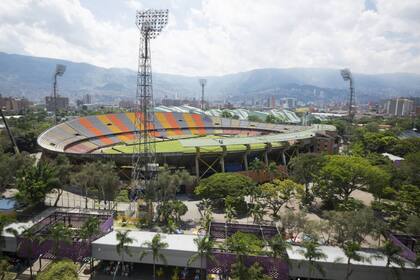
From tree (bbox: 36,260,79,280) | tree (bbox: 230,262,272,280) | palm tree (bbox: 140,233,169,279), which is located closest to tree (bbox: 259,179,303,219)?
tree (bbox: 230,262,272,280)

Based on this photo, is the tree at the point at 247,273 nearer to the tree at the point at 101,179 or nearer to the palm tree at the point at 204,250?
the palm tree at the point at 204,250

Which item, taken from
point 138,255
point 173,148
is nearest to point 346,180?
point 138,255

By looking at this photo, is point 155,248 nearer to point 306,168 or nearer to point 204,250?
point 204,250

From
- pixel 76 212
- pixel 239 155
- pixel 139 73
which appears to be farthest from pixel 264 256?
pixel 239 155

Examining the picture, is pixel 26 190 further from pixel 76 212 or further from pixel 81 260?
pixel 81 260

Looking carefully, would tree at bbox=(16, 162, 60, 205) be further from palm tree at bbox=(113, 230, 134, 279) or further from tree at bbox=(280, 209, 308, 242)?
tree at bbox=(280, 209, 308, 242)

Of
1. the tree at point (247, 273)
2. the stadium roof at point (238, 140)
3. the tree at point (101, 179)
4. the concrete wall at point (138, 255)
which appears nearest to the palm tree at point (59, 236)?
the concrete wall at point (138, 255)

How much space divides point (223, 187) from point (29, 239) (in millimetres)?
20124

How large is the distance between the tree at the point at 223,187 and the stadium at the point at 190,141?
325 inches

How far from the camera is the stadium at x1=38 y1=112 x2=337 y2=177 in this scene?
44906 mm

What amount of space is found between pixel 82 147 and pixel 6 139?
17849 mm

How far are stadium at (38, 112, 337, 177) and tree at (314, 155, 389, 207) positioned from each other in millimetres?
14214

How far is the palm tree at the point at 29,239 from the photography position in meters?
21.1

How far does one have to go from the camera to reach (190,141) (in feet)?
148
